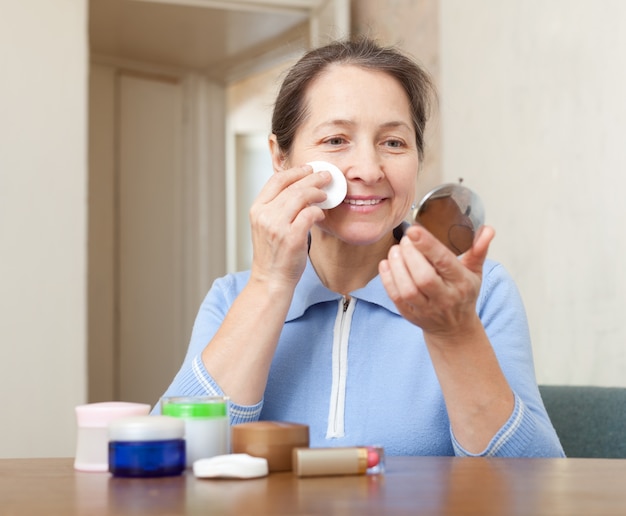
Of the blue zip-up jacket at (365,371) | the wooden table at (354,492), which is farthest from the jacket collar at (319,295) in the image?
the wooden table at (354,492)

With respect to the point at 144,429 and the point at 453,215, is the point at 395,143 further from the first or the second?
the point at 144,429

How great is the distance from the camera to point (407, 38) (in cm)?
344

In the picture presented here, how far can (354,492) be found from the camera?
0.85 m

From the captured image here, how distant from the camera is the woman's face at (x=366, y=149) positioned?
1525mm

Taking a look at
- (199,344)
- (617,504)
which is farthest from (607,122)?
(617,504)

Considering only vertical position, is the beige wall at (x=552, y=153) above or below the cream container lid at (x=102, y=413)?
above

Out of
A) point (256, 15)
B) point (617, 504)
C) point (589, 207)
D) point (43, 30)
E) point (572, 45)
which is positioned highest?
point (256, 15)

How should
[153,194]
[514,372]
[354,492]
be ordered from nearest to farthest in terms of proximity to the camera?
[354,492] < [514,372] < [153,194]

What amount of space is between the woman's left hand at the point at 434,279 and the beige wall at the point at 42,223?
2.21 meters

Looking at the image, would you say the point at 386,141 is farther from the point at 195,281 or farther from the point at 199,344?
the point at 195,281

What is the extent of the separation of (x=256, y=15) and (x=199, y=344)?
2663 millimetres

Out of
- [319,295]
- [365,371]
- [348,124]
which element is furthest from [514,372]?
[348,124]

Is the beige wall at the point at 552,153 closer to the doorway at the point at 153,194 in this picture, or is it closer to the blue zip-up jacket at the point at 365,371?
the blue zip-up jacket at the point at 365,371

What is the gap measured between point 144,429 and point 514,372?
604 millimetres
